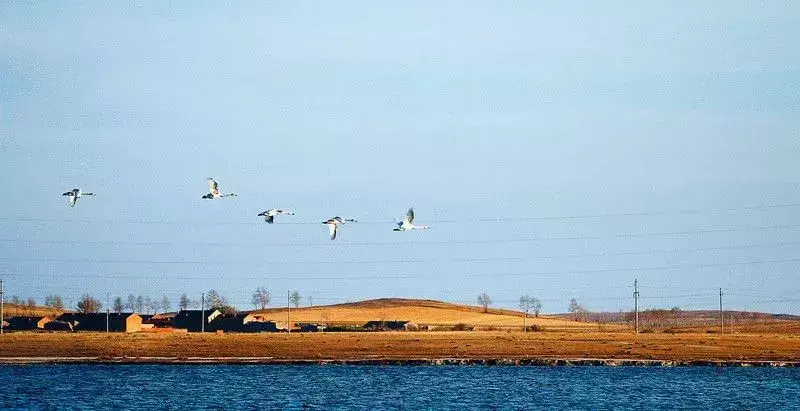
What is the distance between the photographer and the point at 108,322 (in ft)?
499

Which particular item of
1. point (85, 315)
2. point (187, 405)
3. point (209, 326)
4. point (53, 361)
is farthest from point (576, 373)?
point (85, 315)

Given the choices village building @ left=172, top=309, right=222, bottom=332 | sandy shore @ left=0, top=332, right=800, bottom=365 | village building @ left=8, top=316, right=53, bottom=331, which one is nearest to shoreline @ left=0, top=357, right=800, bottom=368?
sandy shore @ left=0, top=332, right=800, bottom=365

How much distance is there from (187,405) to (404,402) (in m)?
12.4

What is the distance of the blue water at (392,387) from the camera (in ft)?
230

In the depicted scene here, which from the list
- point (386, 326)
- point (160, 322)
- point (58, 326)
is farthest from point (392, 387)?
point (160, 322)

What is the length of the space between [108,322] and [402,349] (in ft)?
177

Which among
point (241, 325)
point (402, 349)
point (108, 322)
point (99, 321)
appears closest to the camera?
point (402, 349)

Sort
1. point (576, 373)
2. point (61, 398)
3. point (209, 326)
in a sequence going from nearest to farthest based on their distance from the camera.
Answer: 1. point (61, 398)
2. point (576, 373)
3. point (209, 326)

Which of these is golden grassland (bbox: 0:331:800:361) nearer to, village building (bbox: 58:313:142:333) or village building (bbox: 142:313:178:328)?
village building (bbox: 58:313:142:333)

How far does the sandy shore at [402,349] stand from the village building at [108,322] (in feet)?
66.0

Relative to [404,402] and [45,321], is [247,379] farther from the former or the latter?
[45,321]

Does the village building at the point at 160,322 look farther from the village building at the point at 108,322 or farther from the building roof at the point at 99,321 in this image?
the building roof at the point at 99,321

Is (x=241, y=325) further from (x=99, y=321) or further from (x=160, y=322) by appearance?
(x=99, y=321)

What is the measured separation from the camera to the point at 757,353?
108m
